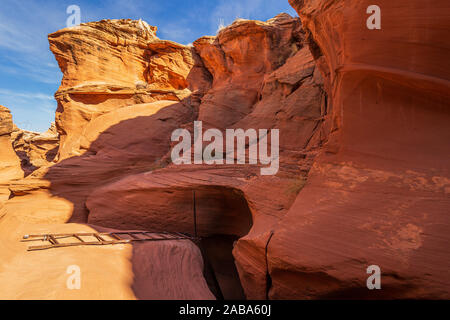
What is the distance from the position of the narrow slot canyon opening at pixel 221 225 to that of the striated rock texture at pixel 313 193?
0.04 m

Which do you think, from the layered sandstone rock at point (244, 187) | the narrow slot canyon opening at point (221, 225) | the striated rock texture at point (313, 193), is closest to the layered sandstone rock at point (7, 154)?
the striated rock texture at point (313, 193)

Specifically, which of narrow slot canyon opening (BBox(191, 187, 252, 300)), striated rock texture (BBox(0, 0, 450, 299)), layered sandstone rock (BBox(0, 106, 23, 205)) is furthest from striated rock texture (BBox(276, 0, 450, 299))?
layered sandstone rock (BBox(0, 106, 23, 205))

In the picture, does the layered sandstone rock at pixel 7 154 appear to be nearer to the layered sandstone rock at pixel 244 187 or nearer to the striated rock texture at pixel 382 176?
the layered sandstone rock at pixel 244 187

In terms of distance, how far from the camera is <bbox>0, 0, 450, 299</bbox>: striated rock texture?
2.93 meters

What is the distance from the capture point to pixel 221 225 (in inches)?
288

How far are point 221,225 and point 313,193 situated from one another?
402 centimetres

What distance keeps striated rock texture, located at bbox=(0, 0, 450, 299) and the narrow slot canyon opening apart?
4 cm

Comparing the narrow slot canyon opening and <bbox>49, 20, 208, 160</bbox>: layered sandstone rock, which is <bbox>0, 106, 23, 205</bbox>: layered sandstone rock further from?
the narrow slot canyon opening

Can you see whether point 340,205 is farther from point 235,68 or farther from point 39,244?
→ point 235,68

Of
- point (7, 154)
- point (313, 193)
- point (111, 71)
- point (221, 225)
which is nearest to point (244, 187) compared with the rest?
point (313, 193)

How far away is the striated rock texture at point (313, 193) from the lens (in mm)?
2930

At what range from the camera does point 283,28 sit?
10094 mm

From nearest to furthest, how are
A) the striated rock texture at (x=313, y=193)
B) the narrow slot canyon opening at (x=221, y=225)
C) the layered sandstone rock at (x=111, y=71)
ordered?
the striated rock texture at (x=313, y=193)
the narrow slot canyon opening at (x=221, y=225)
the layered sandstone rock at (x=111, y=71)
